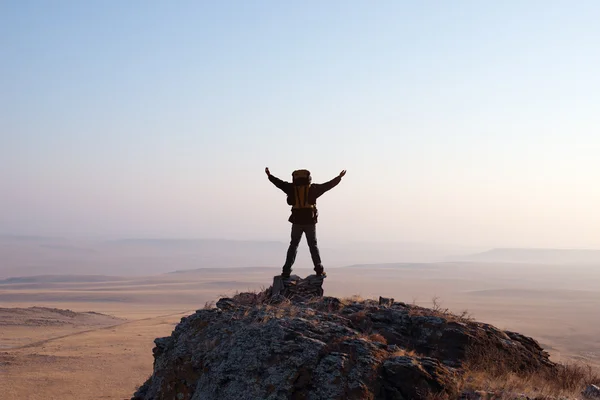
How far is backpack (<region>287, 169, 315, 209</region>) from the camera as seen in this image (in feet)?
37.7

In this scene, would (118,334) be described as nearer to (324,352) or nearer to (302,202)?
(302,202)

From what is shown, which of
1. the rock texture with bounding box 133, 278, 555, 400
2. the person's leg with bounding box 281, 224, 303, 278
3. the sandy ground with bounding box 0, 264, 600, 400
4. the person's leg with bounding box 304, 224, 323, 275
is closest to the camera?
the rock texture with bounding box 133, 278, 555, 400

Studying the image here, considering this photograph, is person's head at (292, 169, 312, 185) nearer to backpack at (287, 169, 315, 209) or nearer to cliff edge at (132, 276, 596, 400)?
backpack at (287, 169, 315, 209)

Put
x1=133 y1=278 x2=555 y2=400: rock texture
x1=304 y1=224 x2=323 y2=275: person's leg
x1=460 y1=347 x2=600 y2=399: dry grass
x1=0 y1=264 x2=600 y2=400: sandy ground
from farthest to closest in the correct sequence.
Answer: x1=0 y1=264 x2=600 y2=400: sandy ground, x1=304 y1=224 x2=323 y2=275: person's leg, x1=460 y1=347 x2=600 y2=399: dry grass, x1=133 y1=278 x2=555 y2=400: rock texture

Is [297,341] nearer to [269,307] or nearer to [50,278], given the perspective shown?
[269,307]

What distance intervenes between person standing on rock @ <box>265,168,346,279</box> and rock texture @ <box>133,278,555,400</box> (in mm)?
1477

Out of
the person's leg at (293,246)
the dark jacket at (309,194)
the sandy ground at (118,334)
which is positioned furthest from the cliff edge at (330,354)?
the sandy ground at (118,334)

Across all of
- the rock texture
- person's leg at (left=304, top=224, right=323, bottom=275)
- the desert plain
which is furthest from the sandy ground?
the rock texture

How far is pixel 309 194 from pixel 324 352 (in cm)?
474

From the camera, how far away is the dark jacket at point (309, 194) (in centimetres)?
1154

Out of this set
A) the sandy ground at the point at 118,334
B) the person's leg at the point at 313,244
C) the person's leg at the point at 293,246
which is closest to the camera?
the person's leg at the point at 293,246

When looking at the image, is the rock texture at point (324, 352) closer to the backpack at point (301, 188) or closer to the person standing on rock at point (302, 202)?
the person standing on rock at point (302, 202)

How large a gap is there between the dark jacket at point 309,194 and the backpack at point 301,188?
0.24 ft

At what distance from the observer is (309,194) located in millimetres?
11516
